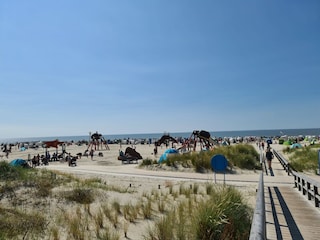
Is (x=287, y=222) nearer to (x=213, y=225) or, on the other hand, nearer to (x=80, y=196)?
(x=213, y=225)

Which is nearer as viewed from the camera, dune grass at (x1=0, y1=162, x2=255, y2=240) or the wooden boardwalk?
the wooden boardwalk

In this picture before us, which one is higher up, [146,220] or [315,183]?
[315,183]

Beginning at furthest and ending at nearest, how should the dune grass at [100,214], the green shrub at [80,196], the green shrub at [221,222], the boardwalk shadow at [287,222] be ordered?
the green shrub at [80,196], the dune grass at [100,214], the boardwalk shadow at [287,222], the green shrub at [221,222]

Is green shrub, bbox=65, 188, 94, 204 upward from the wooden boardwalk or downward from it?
downward

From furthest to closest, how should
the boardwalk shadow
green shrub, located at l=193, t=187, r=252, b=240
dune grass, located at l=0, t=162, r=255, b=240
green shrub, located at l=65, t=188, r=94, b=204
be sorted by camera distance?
green shrub, located at l=65, t=188, r=94, b=204
dune grass, located at l=0, t=162, r=255, b=240
the boardwalk shadow
green shrub, located at l=193, t=187, r=252, b=240

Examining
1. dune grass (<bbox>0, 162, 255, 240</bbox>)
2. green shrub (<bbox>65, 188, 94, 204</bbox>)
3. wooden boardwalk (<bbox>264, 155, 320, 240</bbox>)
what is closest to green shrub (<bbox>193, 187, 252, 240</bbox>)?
dune grass (<bbox>0, 162, 255, 240</bbox>)

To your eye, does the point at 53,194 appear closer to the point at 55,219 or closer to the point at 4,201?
the point at 4,201

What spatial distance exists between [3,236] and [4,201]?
4610 mm

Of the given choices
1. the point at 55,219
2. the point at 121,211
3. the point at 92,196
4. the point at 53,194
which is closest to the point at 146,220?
the point at 121,211

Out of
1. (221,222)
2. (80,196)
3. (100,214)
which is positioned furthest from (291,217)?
(80,196)

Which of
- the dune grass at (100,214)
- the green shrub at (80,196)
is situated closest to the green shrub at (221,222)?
the dune grass at (100,214)

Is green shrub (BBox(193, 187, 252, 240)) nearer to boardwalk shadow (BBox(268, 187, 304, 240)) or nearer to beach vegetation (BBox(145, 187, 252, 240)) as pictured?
beach vegetation (BBox(145, 187, 252, 240))

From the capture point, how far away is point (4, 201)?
1019cm

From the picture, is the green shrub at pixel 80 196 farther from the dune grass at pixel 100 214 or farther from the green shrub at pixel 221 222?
the green shrub at pixel 221 222
